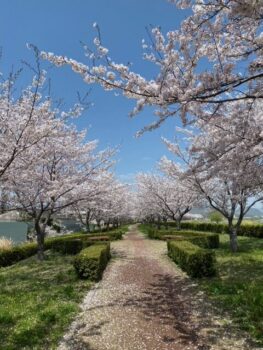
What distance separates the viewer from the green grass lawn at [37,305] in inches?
254

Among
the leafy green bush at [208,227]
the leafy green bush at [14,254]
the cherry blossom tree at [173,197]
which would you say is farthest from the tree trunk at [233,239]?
the leafy green bush at [208,227]

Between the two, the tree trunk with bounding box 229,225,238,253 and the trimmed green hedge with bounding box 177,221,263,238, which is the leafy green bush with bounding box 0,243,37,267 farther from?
the trimmed green hedge with bounding box 177,221,263,238

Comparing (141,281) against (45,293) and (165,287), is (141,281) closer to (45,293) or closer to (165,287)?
(165,287)

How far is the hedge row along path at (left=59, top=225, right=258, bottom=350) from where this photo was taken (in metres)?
6.31

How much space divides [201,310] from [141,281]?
409 centimetres

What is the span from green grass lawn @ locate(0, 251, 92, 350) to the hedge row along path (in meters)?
0.34

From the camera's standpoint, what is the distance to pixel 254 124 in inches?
380

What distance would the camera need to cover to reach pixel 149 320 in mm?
7617

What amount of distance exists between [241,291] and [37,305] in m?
5.51

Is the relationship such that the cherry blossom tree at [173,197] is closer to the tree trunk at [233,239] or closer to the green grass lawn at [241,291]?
the tree trunk at [233,239]

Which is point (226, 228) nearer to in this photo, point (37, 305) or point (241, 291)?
point (241, 291)

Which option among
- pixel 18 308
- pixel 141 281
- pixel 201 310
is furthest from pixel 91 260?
pixel 201 310

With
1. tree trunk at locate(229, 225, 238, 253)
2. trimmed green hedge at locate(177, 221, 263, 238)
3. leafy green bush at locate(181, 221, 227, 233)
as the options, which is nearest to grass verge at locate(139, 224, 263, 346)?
tree trunk at locate(229, 225, 238, 253)

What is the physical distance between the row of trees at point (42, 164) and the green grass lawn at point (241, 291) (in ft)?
A: 21.9
